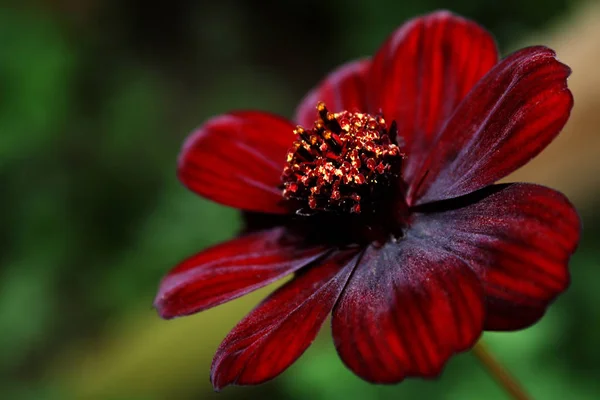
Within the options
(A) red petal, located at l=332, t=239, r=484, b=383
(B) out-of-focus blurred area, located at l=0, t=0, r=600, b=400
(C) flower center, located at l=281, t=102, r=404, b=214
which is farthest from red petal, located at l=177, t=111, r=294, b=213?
(B) out-of-focus blurred area, located at l=0, t=0, r=600, b=400

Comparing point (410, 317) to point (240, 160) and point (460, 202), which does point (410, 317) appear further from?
point (240, 160)

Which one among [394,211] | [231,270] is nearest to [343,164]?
[394,211]

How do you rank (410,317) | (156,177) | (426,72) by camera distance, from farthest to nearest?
(156,177) → (426,72) → (410,317)

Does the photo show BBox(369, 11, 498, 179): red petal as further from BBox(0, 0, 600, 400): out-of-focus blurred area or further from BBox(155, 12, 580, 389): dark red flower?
BBox(0, 0, 600, 400): out-of-focus blurred area

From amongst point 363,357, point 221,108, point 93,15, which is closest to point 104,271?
point 221,108

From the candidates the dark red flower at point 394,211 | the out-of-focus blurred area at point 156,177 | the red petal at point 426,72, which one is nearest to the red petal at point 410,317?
the dark red flower at point 394,211

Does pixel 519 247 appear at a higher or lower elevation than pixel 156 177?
higher

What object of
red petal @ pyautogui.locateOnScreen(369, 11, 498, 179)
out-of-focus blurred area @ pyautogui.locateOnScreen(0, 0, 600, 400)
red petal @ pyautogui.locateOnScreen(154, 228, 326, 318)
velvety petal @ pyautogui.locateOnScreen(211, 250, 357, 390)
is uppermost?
red petal @ pyautogui.locateOnScreen(369, 11, 498, 179)
